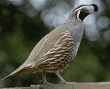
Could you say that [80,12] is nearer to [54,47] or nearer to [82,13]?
[82,13]

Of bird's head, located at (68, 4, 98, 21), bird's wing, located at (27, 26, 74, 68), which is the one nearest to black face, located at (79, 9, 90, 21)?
bird's head, located at (68, 4, 98, 21)

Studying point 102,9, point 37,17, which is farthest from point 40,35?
point 102,9

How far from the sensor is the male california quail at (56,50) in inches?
98.7

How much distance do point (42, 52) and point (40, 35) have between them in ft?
13.7

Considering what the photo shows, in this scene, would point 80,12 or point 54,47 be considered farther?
point 80,12

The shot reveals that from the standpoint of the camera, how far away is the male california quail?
2506mm

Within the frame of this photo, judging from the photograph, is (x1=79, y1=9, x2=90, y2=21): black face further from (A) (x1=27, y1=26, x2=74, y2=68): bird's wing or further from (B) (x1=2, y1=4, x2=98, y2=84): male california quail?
(A) (x1=27, y1=26, x2=74, y2=68): bird's wing

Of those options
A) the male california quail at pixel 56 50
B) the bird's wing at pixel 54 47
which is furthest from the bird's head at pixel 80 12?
the bird's wing at pixel 54 47

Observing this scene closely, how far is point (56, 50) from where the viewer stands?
8.44 feet

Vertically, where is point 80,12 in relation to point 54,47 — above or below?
above

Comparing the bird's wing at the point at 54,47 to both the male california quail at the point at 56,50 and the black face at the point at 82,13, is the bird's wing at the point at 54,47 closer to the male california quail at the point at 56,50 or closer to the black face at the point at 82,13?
the male california quail at the point at 56,50

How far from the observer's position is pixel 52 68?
8.35 ft

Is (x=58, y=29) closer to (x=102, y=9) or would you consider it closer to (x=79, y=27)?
(x=79, y=27)

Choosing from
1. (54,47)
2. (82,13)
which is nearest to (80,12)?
(82,13)
